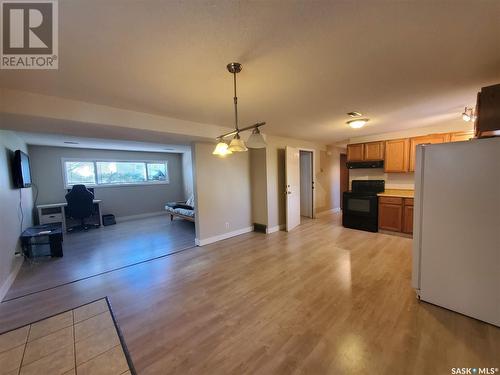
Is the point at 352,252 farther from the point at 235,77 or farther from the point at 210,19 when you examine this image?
the point at 210,19

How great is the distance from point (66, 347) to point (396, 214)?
5.39 meters

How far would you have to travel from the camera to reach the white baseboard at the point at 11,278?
2.48m

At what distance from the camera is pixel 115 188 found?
6613 mm

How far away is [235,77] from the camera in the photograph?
77.4 inches

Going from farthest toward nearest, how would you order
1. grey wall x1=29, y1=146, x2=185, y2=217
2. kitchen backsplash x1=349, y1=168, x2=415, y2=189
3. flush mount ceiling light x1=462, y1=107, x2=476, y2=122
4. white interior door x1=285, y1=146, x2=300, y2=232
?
grey wall x1=29, y1=146, x2=185, y2=217
white interior door x1=285, y1=146, x2=300, y2=232
kitchen backsplash x1=349, y1=168, x2=415, y2=189
flush mount ceiling light x1=462, y1=107, x2=476, y2=122

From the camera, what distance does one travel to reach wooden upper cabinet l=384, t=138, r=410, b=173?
451 cm

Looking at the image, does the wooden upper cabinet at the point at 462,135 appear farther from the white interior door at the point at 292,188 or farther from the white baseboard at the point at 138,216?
the white baseboard at the point at 138,216

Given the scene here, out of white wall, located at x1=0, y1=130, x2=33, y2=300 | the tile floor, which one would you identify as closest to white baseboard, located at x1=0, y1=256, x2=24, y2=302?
white wall, located at x1=0, y1=130, x2=33, y2=300

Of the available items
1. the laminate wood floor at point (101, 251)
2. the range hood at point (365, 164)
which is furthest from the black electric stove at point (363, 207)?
the laminate wood floor at point (101, 251)

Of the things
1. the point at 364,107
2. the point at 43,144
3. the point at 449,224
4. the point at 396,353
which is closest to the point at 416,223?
the point at 449,224

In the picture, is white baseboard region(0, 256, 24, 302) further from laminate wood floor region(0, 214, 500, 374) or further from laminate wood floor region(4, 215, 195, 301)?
laminate wood floor region(0, 214, 500, 374)

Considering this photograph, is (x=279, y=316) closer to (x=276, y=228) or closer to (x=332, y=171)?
(x=276, y=228)

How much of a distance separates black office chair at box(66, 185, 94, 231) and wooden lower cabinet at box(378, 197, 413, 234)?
23.8ft

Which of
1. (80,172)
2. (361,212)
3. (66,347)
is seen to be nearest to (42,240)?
(66,347)
